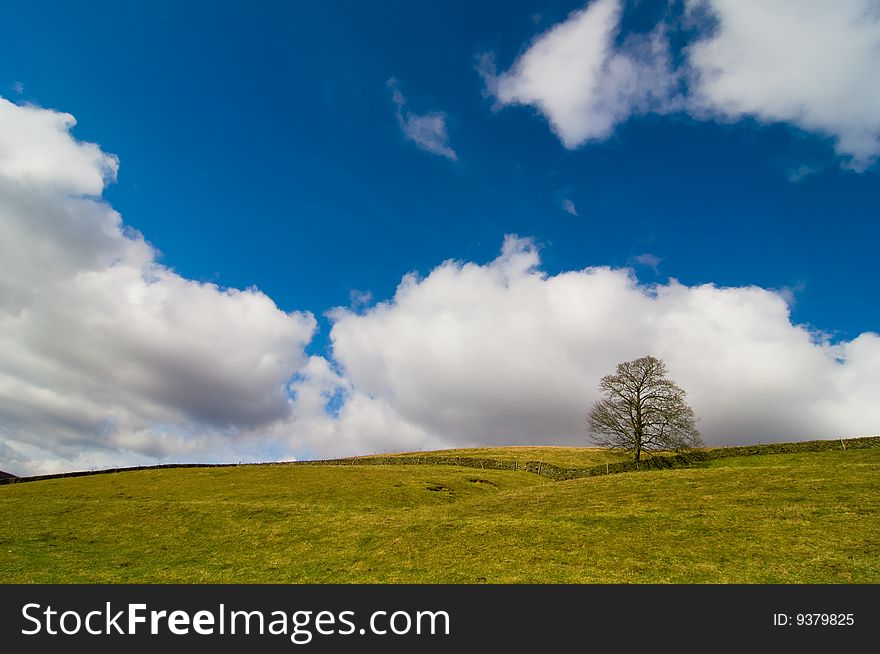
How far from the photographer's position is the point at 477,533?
28688 mm

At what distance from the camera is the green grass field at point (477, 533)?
68.6 ft

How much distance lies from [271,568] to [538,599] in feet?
49.4

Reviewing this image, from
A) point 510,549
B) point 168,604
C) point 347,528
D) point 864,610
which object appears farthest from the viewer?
point 347,528

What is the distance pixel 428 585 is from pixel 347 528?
1429 centimetres

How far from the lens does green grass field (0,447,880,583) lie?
68.6 feet

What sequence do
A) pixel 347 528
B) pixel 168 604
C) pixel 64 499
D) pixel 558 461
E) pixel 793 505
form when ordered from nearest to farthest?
pixel 168 604 → pixel 793 505 → pixel 347 528 → pixel 64 499 → pixel 558 461

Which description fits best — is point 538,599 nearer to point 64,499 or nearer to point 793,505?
point 793,505

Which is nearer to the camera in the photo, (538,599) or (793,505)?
(538,599)

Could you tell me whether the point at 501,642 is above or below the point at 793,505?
below

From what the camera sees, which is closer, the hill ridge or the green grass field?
the green grass field

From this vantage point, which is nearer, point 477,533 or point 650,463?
point 477,533

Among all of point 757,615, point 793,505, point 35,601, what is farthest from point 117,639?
point 793,505

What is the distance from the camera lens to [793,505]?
95.3ft

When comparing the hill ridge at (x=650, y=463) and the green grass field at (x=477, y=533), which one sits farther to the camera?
the hill ridge at (x=650, y=463)
